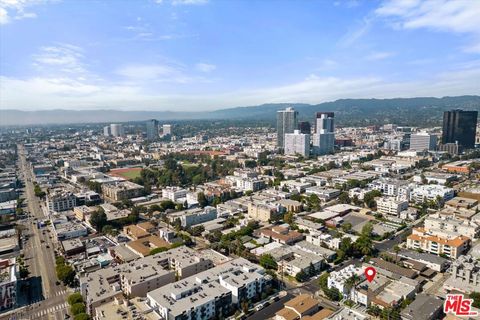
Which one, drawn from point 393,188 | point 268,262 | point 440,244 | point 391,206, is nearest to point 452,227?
point 440,244

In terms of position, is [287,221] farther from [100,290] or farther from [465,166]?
[465,166]

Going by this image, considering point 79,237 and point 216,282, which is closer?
point 216,282

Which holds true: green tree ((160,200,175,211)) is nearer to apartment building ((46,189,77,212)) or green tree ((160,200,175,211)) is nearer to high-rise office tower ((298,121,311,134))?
apartment building ((46,189,77,212))

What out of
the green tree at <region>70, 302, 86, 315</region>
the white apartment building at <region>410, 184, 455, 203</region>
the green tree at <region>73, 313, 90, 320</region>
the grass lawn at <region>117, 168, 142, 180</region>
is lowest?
the grass lawn at <region>117, 168, 142, 180</region>

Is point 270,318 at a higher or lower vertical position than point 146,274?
lower

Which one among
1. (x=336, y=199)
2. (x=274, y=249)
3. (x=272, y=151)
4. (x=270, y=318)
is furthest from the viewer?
(x=272, y=151)

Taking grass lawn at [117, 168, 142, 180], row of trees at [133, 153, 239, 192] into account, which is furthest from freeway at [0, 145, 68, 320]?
grass lawn at [117, 168, 142, 180]

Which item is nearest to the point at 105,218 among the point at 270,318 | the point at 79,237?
the point at 79,237

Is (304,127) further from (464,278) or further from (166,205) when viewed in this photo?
(464,278)
